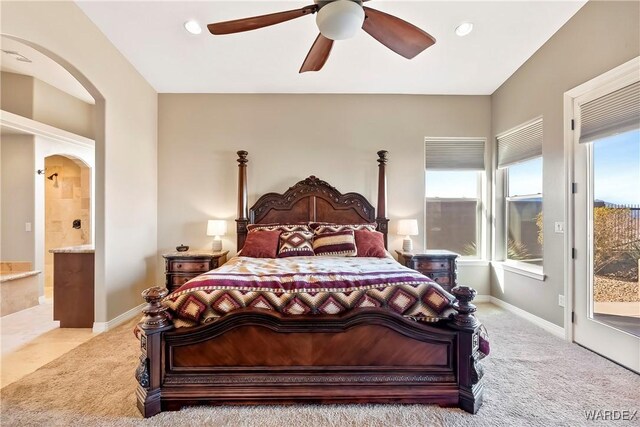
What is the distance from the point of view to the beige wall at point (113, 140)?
7.98 ft

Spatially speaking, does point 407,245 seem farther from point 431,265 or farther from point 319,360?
point 319,360

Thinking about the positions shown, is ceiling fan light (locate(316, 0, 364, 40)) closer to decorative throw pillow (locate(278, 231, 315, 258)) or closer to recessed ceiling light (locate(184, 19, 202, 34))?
recessed ceiling light (locate(184, 19, 202, 34))

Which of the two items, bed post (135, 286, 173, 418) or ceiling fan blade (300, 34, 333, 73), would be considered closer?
bed post (135, 286, 173, 418)

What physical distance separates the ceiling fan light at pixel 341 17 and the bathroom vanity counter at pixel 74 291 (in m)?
3.30

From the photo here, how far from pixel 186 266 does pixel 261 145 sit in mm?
1900

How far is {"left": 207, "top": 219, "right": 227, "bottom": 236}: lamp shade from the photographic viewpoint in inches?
149

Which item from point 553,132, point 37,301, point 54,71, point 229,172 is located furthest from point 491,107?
point 37,301

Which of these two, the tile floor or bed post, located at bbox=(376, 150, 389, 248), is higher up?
bed post, located at bbox=(376, 150, 389, 248)

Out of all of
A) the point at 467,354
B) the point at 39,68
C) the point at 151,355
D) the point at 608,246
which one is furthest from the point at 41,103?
the point at 608,246

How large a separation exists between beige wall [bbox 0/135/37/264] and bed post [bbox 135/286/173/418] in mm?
3886

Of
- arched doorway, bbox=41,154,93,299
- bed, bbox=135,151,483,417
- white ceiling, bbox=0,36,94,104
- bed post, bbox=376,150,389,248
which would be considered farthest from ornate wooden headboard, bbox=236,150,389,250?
arched doorway, bbox=41,154,93,299

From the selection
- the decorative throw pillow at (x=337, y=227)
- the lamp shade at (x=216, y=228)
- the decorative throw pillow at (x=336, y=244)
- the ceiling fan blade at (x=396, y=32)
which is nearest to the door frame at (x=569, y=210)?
the ceiling fan blade at (x=396, y=32)

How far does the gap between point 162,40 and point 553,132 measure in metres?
4.30

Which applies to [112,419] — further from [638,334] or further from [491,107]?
[491,107]
